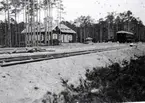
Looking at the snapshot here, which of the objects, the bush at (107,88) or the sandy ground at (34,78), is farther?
the bush at (107,88)

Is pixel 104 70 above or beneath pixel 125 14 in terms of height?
beneath

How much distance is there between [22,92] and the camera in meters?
8.11

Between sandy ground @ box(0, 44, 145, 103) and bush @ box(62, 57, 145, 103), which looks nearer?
sandy ground @ box(0, 44, 145, 103)

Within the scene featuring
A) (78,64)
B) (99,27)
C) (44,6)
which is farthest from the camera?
(99,27)

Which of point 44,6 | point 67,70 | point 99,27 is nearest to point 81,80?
point 67,70

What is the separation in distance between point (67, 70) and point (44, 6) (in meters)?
42.3

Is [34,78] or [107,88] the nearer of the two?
[34,78]

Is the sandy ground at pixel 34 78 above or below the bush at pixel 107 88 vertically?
above

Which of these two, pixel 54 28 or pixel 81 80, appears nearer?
pixel 81 80

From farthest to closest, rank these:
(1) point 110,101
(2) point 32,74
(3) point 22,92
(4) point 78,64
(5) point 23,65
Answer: (4) point 78,64 → (5) point 23,65 → (2) point 32,74 → (1) point 110,101 → (3) point 22,92

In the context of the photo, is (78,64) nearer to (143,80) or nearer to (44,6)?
(143,80)

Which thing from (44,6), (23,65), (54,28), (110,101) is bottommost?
(110,101)

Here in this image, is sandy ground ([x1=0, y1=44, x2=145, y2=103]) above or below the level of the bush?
above

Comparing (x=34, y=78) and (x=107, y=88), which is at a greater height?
(x=34, y=78)
